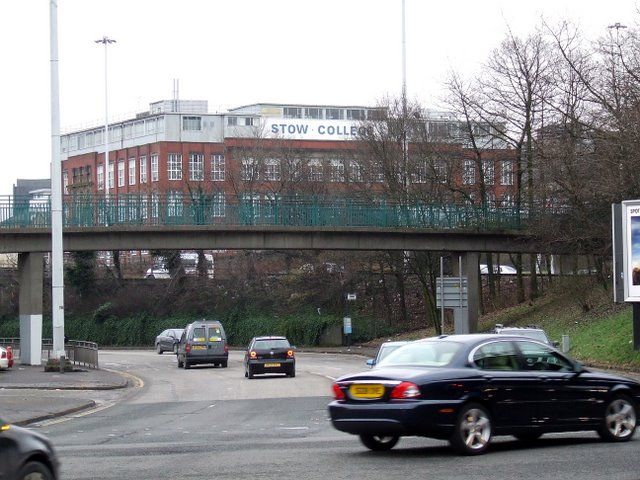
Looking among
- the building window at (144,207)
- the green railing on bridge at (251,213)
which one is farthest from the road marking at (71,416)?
the building window at (144,207)

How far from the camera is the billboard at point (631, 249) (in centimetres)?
3266

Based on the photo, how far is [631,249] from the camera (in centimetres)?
3309

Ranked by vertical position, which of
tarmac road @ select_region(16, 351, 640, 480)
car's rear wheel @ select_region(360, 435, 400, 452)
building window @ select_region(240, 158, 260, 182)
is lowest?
tarmac road @ select_region(16, 351, 640, 480)

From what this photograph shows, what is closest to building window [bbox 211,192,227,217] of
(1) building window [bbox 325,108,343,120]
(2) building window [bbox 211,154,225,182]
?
(2) building window [bbox 211,154,225,182]

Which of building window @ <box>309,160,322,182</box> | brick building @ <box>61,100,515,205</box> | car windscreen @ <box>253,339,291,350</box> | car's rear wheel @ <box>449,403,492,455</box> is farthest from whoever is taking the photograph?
brick building @ <box>61,100,515,205</box>

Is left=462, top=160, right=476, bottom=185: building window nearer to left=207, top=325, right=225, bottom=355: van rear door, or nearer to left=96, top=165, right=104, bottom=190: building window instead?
left=207, top=325, right=225, bottom=355: van rear door

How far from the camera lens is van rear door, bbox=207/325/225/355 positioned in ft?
152

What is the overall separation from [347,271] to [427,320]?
20.9 feet

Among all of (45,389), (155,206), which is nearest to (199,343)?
(155,206)

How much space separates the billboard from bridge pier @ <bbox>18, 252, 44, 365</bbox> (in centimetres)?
2451

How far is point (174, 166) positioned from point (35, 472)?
95.0 m

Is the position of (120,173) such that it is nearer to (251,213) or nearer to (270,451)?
(251,213)

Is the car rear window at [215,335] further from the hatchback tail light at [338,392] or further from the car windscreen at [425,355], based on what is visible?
the hatchback tail light at [338,392]

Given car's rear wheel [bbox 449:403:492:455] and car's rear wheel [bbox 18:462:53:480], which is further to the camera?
car's rear wheel [bbox 449:403:492:455]
